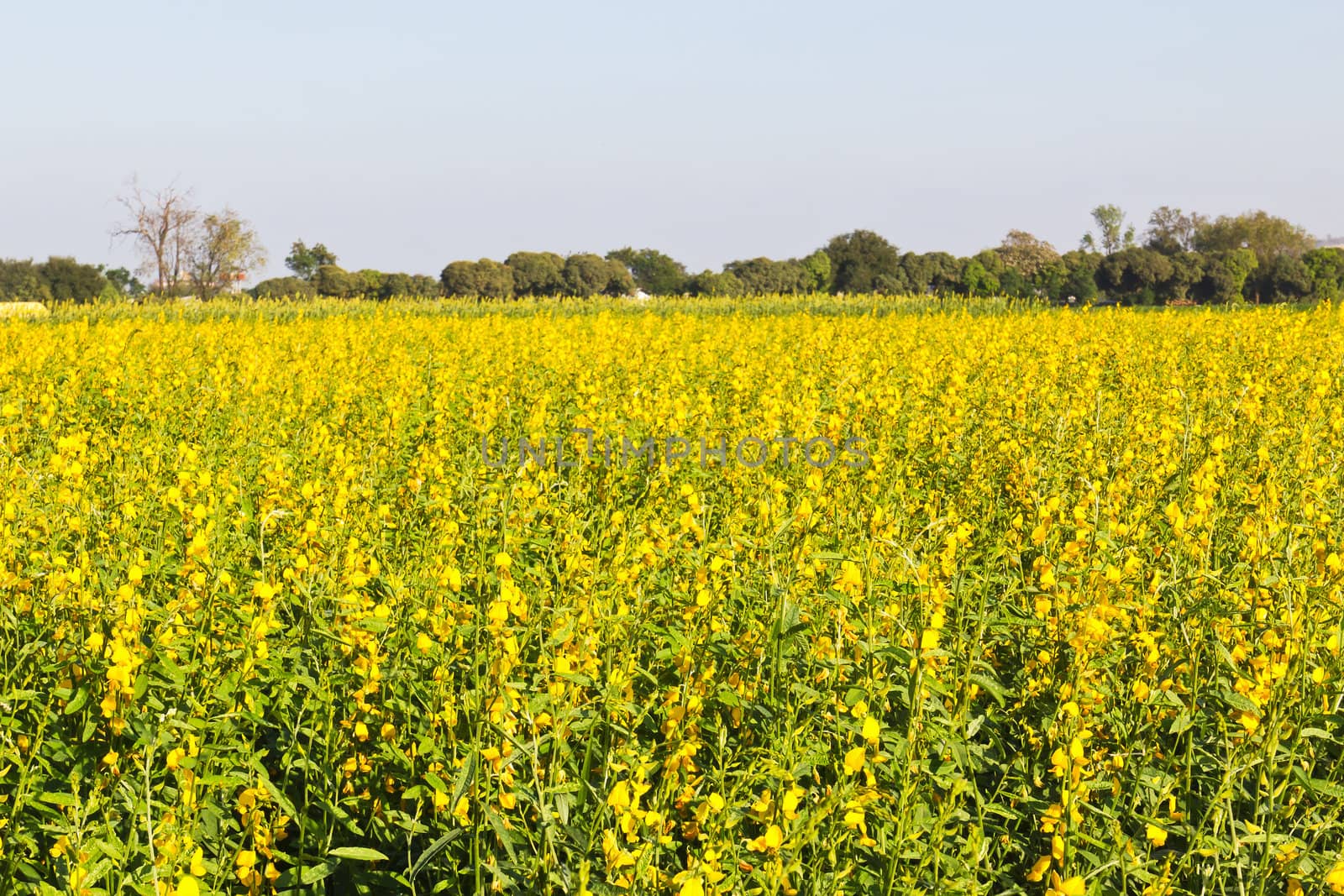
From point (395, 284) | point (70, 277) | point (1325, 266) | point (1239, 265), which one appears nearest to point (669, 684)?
point (395, 284)

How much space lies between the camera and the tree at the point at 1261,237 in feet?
273

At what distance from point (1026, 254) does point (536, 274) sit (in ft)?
123

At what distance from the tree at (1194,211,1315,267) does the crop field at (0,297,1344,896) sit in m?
84.5

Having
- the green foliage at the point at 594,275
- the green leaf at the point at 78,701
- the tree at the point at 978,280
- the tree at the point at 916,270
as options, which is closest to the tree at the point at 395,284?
the green foliage at the point at 594,275

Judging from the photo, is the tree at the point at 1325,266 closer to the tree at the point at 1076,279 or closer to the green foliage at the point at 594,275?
the tree at the point at 1076,279

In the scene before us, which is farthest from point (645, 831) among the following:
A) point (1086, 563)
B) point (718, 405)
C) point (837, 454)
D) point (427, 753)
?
point (718, 405)

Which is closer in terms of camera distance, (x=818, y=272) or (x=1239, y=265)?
(x=1239, y=265)

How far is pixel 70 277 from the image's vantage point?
62031mm

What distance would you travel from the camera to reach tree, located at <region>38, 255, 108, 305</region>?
6128 cm

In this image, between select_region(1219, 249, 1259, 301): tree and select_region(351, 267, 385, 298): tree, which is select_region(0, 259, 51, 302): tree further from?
select_region(1219, 249, 1259, 301): tree

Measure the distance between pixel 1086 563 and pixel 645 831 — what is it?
1.88m

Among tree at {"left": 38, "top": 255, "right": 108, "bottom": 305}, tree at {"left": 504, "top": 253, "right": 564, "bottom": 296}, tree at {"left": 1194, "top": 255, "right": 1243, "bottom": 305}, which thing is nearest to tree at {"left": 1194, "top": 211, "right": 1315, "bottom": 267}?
tree at {"left": 1194, "top": 255, "right": 1243, "bottom": 305}

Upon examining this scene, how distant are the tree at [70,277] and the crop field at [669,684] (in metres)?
64.3

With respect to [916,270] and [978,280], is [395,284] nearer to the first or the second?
[916,270]
